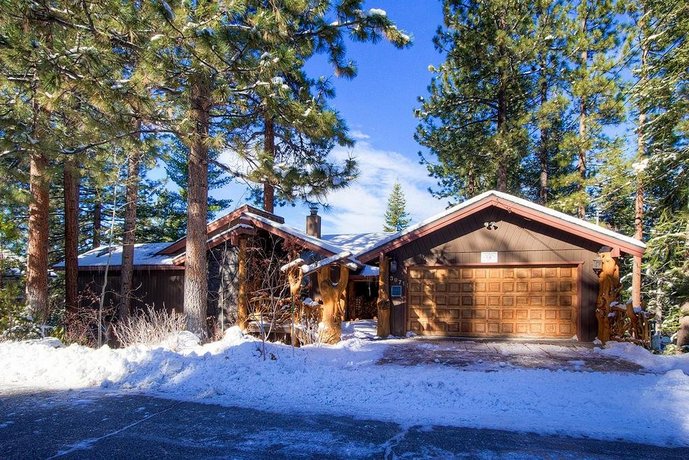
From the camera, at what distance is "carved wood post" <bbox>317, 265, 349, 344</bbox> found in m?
10.1

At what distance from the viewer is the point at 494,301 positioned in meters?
11.5

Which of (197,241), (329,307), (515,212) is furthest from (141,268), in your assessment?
(515,212)

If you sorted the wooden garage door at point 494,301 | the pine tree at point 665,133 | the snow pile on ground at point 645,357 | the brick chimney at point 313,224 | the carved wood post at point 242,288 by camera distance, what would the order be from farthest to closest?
the brick chimney at point 313,224
the carved wood post at point 242,288
the pine tree at point 665,133
the wooden garage door at point 494,301
the snow pile on ground at point 645,357

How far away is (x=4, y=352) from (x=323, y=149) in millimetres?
8900

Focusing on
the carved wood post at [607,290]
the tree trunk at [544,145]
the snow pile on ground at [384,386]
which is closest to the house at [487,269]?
the carved wood post at [607,290]

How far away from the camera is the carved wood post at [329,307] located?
33.1 feet

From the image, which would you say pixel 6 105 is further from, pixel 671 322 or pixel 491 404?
pixel 671 322

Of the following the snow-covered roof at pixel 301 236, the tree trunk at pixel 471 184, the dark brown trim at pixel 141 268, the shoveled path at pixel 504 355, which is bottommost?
the shoveled path at pixel 504 355

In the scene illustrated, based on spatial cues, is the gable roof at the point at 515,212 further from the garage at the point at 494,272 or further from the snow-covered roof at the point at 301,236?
the snow-covered roof at the point at 301,236

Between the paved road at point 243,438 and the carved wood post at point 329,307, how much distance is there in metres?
5.17

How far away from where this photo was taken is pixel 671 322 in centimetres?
1344

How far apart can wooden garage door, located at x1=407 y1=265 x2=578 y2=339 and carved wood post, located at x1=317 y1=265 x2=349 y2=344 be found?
8.22ft

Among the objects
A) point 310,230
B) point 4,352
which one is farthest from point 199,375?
point 310,230

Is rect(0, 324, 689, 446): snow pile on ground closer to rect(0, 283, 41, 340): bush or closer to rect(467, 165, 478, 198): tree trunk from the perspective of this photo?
rect(0, 283, 41, 340): bush
